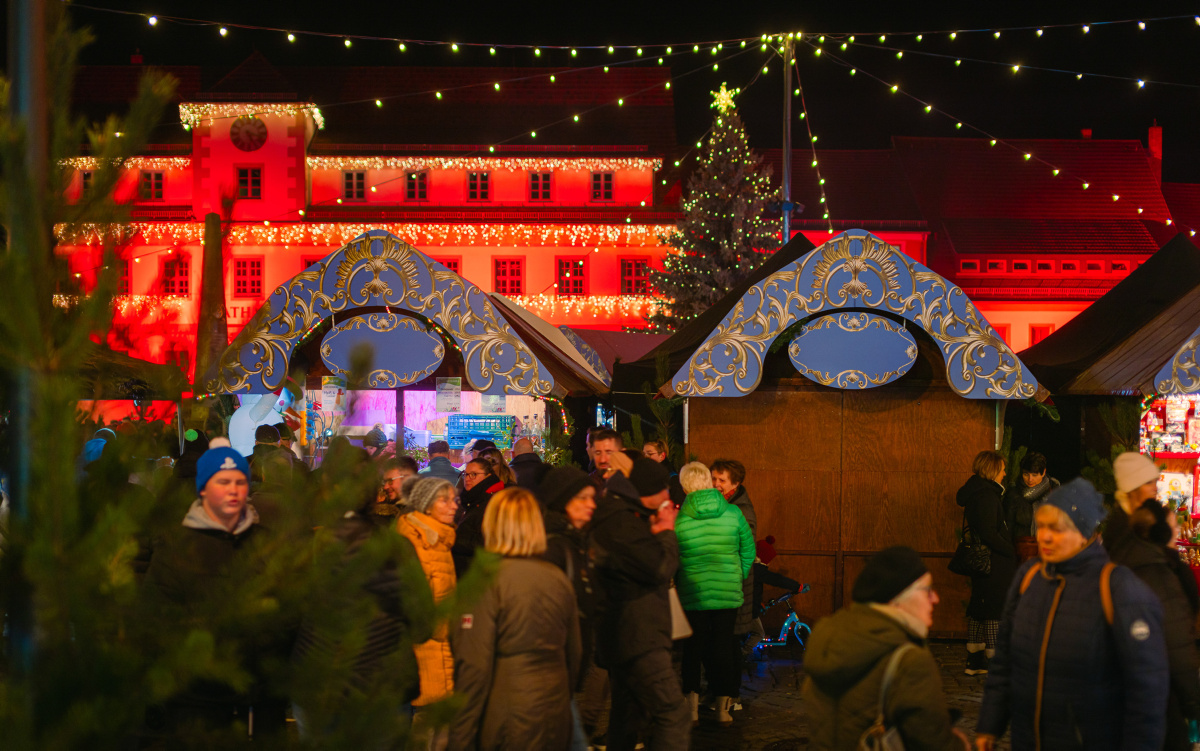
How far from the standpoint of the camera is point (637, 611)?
557 cm

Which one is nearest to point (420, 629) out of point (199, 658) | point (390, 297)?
point (199, 658)

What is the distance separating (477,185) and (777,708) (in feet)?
89.6

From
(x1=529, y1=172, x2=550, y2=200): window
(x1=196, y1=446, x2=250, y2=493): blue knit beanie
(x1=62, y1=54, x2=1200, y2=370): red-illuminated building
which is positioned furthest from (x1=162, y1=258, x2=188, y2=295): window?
(x1=529, y1=172, x2=550, y2=200): window

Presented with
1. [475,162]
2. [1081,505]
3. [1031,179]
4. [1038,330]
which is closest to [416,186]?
[475,162]

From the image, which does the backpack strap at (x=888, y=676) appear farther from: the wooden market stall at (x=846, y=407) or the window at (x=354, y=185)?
the window at (x=354, y=185)

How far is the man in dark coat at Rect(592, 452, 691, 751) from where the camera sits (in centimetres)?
552

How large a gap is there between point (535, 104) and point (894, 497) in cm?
2714

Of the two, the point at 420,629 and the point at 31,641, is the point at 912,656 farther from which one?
the point at 31,641

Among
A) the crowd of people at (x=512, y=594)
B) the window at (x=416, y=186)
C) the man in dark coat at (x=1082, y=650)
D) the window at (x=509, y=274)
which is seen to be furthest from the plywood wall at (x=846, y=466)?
the window at (x=416, y=186)

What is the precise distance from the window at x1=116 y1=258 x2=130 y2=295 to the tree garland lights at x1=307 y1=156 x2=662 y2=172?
102 ft

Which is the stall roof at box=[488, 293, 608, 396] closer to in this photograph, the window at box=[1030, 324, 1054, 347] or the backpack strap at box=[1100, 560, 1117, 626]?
the backpack strap at box=[1100, 560, 1117, 626]

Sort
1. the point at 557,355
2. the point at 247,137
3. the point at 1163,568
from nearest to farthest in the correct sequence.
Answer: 1. the point at 1163,568
2. the point at 557,355
3. the point at 247,137

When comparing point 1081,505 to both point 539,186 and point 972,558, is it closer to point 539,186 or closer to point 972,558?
point 972,558

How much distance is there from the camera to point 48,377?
1.88 m
